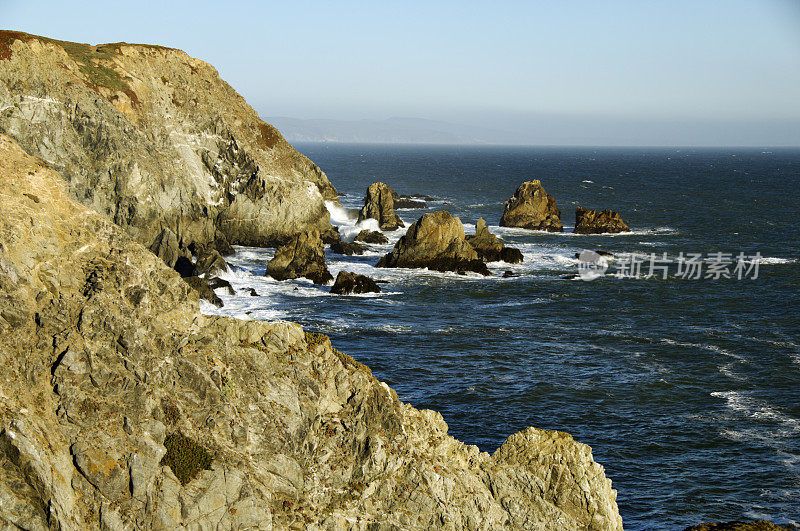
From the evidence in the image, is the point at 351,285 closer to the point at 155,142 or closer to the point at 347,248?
the point at 347,248

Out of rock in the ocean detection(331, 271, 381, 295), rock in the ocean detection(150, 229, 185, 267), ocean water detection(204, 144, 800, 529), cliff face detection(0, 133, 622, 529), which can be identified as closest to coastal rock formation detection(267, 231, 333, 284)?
ocean water detection(204, 144, 800, 529)

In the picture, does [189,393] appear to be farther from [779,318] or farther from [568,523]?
[779,318]

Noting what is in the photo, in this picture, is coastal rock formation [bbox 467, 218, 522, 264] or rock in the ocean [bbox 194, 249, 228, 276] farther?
coastal rock formation [bbox 467, 218, 522, 264]

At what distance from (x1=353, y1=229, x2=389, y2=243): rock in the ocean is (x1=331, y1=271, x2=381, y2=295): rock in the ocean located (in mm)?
23707

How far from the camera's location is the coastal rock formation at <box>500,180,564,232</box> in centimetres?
10699

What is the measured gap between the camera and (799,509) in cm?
2914

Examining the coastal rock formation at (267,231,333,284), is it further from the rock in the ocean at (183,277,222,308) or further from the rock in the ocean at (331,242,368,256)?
the rock in the ocean at (183,277,222,308)

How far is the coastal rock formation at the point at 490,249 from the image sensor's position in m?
81.6

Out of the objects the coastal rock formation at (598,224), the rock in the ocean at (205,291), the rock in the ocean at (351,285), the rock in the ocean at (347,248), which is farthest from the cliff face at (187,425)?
the coastal rock formation at (598,224)

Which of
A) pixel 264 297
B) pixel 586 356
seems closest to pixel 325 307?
pixel 264 297

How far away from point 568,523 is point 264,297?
4451 cm

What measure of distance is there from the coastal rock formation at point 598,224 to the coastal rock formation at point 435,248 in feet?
104
